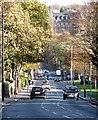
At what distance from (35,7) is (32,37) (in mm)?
11337

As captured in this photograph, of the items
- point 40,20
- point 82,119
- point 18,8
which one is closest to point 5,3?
point 18,8

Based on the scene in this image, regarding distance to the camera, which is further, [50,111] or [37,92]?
[37,92]

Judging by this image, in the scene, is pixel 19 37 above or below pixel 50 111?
above

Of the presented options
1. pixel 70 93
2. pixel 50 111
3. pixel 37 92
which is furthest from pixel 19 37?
pixel 50 111

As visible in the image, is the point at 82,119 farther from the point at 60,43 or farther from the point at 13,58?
the point at 60,43

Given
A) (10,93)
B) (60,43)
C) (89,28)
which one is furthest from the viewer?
(60,43)

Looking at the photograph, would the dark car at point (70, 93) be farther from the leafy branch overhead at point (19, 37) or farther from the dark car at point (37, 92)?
the leafy branch overhead at point (19, 37)

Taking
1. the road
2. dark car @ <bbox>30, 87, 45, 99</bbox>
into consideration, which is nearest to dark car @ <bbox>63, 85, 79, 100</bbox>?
dark car @ <bbox>30, 87, 45, 99</bbox>

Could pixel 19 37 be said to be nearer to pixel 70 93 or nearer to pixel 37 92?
pixel 37 92

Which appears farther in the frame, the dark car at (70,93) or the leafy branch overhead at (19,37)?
the dark car at (70,93)

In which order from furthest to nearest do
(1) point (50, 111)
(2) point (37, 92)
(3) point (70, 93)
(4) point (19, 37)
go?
(2) point (37, 92)
(3) point (70, 93)
(4) point (19, 37)
(1) point (50, 111)

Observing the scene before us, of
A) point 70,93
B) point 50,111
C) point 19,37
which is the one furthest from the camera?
point 70,93

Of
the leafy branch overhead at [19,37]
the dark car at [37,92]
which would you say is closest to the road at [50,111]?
the leafy branch overhead at [19,37]

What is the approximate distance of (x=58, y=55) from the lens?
123 m
